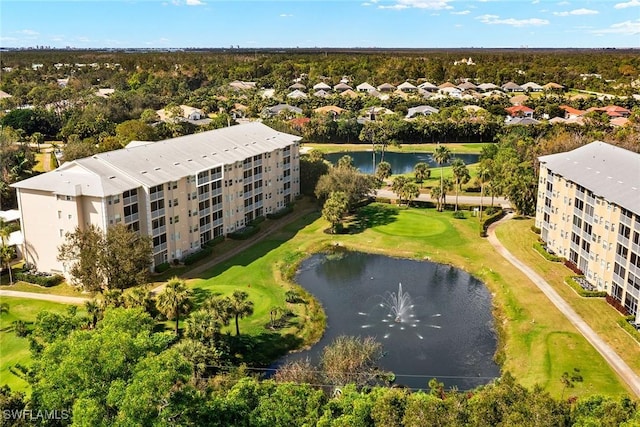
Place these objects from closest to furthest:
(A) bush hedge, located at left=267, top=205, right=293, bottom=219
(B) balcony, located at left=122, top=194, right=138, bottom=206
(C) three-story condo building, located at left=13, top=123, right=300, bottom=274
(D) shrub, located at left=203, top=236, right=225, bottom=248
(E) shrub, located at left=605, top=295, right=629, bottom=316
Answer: (E) shrub, located at left=605, top=295, right=629, bottom=316 → (C) three-story condo building, located at left=13, top=123, right=300, bottom=274 → (B) balcony, located at left=122, top=194, right=138, bottom=206 → (D) shrub, located at left=203, top=236, right=225, bottom=248 → (A) bush hedge, located at left=267, top=205, right=293, bottom=219

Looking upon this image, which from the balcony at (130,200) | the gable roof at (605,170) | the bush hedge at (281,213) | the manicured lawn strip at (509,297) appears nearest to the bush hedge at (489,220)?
the manicured lawn strip at (509,297)

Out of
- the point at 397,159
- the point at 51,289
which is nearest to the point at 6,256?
the point at 51,289

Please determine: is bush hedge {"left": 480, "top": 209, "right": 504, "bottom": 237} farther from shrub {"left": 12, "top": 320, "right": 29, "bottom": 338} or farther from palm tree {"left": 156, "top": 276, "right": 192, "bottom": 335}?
shrub {"left": 12, "top": 320, "right": 29, "bottom": 338}

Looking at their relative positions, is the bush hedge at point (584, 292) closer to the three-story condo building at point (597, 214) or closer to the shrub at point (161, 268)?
the three-story condo building at point (597, 214)

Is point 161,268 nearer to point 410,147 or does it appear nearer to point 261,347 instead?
point 261,347

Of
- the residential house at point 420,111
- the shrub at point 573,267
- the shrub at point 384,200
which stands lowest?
the shrub at point 573,267

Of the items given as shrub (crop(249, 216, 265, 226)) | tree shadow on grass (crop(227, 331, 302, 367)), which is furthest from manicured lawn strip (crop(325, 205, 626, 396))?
tree shadow on grass (crop(227, 331, 302, 367))

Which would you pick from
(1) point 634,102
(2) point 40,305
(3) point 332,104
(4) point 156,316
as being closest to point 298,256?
(4) point 156,316
